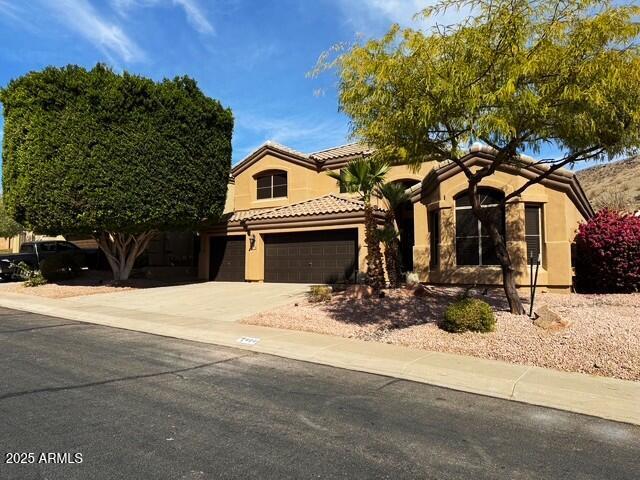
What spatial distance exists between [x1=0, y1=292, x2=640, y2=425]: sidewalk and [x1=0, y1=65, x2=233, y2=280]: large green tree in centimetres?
705

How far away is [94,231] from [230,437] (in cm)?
1741

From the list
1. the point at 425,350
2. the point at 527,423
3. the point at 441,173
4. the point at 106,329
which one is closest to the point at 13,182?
the point at 106,329

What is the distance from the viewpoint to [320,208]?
20297 millimetres

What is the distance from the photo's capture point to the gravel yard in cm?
795

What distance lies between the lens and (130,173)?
18.4m

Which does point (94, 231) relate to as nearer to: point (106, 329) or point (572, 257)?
point (106, 329)

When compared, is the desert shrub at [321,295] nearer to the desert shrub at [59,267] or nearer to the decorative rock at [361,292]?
the decorative rock at [361,292]

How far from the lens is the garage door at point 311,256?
19359 millimetres

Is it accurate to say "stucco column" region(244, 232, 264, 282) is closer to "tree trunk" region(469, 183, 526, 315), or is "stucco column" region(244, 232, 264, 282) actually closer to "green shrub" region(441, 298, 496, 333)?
"tree trunk" region(469, 183, 526, 315)

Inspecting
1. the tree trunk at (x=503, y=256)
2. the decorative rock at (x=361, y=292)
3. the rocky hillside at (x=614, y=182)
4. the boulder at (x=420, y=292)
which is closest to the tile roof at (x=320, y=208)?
the decorative rock at (x=361, y=292)

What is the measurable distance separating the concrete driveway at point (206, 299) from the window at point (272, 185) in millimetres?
6686

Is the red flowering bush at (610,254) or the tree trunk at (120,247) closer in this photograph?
the red flowering bush at (610,254)

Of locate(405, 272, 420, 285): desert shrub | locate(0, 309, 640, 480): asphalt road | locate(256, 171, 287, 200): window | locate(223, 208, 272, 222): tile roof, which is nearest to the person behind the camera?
locate(0, 309, 640, 480): asphalt road

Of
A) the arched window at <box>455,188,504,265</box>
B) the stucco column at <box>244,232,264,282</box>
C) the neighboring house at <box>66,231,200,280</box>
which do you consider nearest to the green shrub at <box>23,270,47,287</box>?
the neighboring house at <box>66,231,200,280</box>
